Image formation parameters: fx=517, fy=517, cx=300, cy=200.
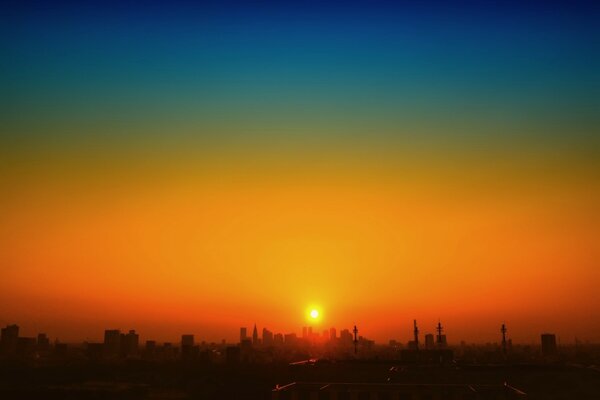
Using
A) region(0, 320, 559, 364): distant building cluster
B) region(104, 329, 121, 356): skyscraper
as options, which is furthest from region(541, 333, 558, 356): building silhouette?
region(104, 329, 121, 356): skyscraper

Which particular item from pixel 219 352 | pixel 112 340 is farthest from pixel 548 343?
pixel 112 340

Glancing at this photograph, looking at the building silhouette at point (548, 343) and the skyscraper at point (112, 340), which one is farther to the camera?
the skyscraper at point (112, 340)

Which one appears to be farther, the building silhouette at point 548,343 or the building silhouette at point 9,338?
the building silhouette at point 9,338

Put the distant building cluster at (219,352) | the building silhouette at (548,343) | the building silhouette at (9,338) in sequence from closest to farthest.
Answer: the distant building cluster at (219,352) < the building silhouette at (548,343) < the building silhouette at (9,338)

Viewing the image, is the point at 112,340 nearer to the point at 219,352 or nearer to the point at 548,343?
the point at 219,352

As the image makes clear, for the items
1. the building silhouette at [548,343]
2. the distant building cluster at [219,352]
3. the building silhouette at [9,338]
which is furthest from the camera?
the building silhouette at [9,338]

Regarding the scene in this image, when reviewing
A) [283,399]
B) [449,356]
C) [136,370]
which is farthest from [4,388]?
[449,356]

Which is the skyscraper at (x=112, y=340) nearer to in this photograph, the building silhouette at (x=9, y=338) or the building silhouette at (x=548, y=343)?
the building silhouette at (x=9, y=338)

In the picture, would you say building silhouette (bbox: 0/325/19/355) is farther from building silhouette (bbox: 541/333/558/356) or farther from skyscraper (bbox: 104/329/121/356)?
building silhouette (bbox: 541/333/558/356)

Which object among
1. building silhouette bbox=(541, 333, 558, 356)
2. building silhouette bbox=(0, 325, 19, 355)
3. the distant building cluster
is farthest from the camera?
building silhouette bbox=(0, 325, 19, 355)

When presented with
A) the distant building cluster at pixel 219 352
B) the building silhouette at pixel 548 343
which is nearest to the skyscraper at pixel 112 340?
the distant building cluster at pixel 219 352

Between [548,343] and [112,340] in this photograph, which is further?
[112,340]

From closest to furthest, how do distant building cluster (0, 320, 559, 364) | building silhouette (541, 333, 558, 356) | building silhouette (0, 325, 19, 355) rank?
distant building cluster (0, 320, 559, 364), building silhouette (541, 333, 558, 356), building silhouette (0, 325, 19, 355)

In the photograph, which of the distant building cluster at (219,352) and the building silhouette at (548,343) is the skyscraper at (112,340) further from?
the building silhouette at (548,343)
